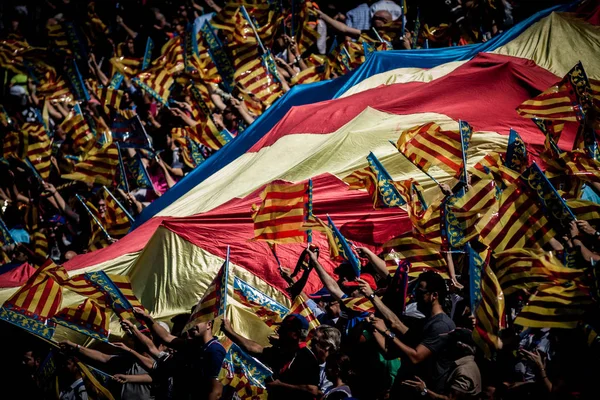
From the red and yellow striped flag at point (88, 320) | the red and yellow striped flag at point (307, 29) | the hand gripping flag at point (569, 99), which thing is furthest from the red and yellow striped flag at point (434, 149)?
the red and yellow striped flag at point (307, 29)

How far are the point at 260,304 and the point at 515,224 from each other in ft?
7.88

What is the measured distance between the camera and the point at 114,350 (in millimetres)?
7875

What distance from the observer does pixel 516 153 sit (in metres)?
6.78

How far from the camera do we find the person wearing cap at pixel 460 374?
510 cm

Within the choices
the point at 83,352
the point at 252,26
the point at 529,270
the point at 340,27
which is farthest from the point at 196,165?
the point at 529,270

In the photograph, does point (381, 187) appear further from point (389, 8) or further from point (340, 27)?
point (389, 8)

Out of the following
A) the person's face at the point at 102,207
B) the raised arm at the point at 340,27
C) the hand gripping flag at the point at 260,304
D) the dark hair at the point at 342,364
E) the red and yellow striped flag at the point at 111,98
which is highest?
the red and yellow striped flag at the point at 111,98

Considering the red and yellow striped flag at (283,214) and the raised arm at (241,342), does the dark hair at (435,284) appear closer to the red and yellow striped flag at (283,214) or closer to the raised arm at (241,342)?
the raised arm at (241,342)

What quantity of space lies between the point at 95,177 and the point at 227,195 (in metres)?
2.59

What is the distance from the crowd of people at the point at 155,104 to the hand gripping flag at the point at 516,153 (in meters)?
5.13

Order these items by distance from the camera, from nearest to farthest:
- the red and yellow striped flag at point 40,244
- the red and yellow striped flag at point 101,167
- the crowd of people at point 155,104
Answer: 1. the red and yellow striped flag at point 101,167
2. the crowd of people at point 155,104
3. the red and yellow striped flag at point 40,244

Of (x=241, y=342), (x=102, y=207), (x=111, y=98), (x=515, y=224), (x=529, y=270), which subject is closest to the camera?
(x=529, y=270)

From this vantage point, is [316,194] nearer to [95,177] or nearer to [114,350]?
[114,350]

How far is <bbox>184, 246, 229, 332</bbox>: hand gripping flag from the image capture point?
613 centimetres
